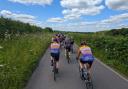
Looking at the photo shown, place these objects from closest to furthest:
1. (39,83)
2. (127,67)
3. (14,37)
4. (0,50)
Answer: (39,83)
(127,67)
(0,50)
(14,37)

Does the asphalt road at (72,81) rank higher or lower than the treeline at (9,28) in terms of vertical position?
lower

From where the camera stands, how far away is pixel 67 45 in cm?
2233

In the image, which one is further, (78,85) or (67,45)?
(67,45)

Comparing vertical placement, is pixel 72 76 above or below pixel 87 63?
below

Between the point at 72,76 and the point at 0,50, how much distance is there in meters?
8.34

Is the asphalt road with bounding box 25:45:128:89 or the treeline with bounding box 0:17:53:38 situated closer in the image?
the asphalt road with bounding box 25:45:128:89

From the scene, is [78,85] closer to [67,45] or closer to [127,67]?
[127,67]

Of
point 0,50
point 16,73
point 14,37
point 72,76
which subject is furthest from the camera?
point 14,37

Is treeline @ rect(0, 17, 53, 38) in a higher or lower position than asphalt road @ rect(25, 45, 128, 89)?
higher

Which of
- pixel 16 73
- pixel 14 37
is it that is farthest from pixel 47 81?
pixel 14 37

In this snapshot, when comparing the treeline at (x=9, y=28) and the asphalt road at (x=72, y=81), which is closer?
the asphalt road at (x=72, y=81)

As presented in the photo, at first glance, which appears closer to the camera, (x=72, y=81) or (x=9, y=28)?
(x=72, y=81)

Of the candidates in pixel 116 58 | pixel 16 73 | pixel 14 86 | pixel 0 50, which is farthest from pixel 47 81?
pixel 116 58

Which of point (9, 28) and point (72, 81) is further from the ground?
point (9, 28)
